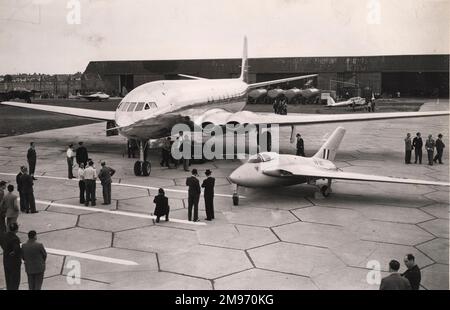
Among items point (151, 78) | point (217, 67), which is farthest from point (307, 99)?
point (151, 78)

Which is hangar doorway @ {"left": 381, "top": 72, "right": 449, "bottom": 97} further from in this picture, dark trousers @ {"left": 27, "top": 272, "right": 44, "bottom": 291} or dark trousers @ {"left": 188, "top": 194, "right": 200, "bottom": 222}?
dark trousers @ {"left": 27, "top": 272, "right": 44, "bottom": 291}

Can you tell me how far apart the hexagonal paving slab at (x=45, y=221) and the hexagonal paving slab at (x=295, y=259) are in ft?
21.0

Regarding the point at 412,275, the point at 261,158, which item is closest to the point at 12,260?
the point at 412,275

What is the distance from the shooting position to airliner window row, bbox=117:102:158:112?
71.5 ft

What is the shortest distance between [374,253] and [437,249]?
6.27ft

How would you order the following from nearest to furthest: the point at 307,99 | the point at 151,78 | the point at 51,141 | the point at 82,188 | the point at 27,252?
the point at 27,252 → the point at 82,188 → the point at 51,141 → the point at 307,99 → the point at 151,78

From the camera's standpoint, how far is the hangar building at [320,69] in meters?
86.4

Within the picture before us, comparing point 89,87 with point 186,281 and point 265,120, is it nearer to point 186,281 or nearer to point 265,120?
point 265,120

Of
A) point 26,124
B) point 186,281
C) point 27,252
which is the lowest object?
point 186,281

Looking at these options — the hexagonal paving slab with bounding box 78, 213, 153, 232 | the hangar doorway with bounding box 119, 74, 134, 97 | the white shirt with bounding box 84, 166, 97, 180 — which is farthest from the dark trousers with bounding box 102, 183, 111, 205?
the hangar doorway with bounding box 119, 74, 134, 97

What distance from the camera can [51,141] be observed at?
33.0m

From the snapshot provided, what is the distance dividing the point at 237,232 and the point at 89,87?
93.0 m

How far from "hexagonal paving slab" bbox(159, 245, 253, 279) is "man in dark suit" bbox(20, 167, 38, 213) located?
6230mm

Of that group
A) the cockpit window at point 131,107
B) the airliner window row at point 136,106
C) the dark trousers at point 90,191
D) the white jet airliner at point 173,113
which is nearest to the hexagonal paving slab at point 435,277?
the dark trousers at point 90,191
